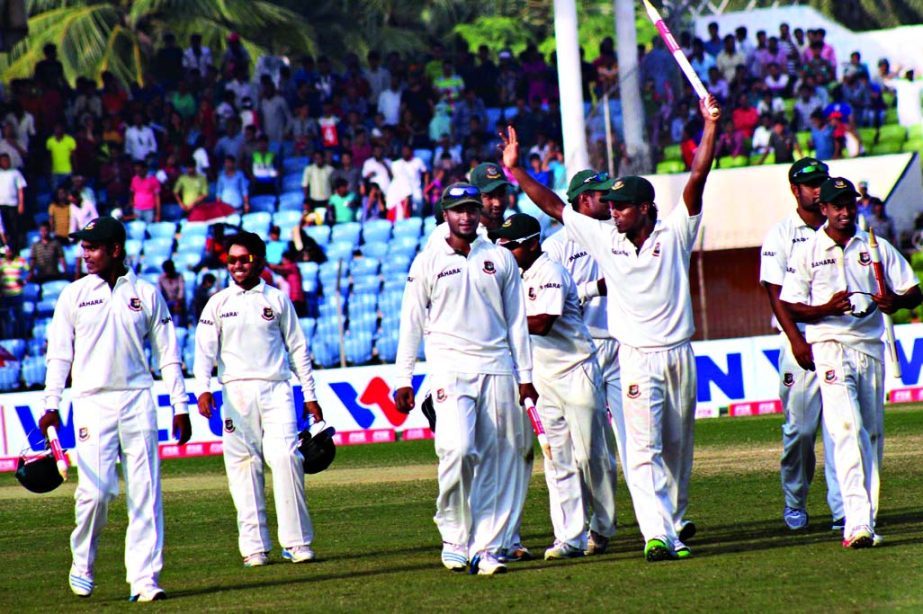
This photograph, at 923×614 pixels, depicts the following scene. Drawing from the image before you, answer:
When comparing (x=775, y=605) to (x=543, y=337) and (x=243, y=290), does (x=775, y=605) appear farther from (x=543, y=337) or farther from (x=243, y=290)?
(x=243, y=290)

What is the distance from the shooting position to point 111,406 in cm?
966

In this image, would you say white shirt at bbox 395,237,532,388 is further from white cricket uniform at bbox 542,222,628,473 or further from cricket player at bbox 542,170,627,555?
white cricket uniform at bbox 542,222,628,473

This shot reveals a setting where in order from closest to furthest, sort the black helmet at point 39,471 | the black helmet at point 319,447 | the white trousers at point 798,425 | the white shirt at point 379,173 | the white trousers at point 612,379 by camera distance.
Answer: the black helmet at point 39,471 < the white trousers at point 612,379 < the white trousers at point 798,425 < the black helmet at point 319,447 < the white shirt at point 379,173

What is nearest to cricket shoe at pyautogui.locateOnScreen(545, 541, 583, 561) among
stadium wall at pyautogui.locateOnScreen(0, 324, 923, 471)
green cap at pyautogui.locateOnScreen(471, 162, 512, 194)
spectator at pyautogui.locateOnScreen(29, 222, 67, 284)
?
green cap at pyautogui.locateOnScreen(471, 162, 512, 194)

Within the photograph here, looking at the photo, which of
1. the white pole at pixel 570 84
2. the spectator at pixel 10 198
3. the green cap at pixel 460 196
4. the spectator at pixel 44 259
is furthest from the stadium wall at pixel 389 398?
the green cap at pixel 460 196

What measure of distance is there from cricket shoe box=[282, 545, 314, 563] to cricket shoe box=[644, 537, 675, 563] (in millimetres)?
2601

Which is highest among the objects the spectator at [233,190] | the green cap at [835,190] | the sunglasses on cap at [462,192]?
the spectator at [233,190]

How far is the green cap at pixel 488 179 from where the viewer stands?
35.8 feet

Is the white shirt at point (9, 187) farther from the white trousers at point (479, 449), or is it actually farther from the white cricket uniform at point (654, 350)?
the white cricket uniform at point (654, 350)

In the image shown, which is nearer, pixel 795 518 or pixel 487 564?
pixel 487 564

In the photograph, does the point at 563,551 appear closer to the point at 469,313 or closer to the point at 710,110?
the point at 469,313

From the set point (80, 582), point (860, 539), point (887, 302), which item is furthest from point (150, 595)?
point (887, 302)

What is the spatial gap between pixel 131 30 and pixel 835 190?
33.1 meters

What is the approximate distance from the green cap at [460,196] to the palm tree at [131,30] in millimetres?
29807
